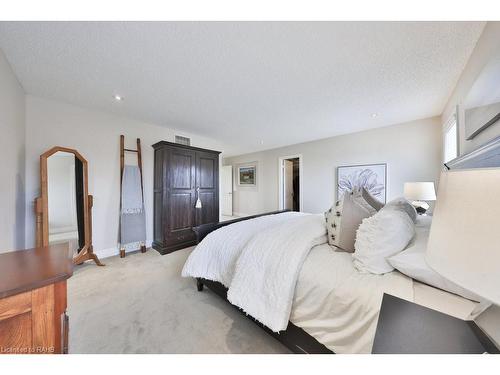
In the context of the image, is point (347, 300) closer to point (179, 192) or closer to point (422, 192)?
point (422, 192)

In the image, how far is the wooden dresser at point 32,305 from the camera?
24.8 inches

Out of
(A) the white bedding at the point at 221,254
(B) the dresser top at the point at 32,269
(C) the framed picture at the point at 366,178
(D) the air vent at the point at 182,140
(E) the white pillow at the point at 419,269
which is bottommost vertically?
(A) the white bedding at the point at 221,254

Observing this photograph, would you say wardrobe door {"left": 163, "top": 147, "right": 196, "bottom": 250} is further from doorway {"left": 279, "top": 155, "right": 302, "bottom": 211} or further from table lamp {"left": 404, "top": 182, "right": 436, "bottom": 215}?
table lamp {"left": 404, "top": 182, "right": 436, "bottom": 215}

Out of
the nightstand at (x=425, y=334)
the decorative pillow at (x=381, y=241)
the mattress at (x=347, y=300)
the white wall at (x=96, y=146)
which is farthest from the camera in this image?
the white wall at (x=96, y=146)

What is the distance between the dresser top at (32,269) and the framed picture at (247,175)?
16.7 ft

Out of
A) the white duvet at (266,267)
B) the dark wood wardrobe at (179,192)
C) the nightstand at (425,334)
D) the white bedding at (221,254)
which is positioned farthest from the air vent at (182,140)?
the nightstand at (425,334)

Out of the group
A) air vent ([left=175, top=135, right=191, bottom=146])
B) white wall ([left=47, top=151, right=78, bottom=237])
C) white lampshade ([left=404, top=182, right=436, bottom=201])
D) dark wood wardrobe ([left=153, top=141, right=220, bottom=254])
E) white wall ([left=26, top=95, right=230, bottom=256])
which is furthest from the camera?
air vent ([left=175, top=135, right=191, bottom=146])

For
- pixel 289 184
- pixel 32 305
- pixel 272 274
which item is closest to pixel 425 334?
pixel 272 274

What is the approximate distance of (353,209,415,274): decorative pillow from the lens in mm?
1004

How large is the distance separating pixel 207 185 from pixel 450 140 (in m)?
3.79

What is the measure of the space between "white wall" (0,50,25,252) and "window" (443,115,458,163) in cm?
465

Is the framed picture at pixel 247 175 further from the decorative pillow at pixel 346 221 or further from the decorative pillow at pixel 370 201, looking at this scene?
the decorative pillow at pixel 346 221

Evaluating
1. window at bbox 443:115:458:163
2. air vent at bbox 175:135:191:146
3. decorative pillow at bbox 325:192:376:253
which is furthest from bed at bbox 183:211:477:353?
air vent at bbox 175:135:191:146
